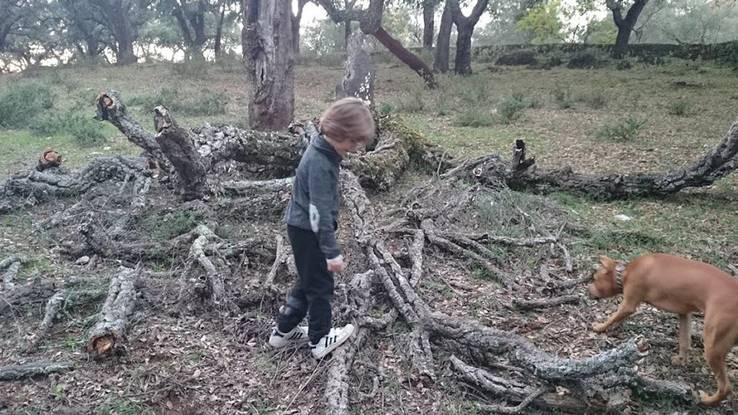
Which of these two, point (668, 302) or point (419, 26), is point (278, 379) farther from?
point (419, 26)

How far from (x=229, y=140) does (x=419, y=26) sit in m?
42.6

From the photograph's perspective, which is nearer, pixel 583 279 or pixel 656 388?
pixel 656 388

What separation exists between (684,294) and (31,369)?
141 inches

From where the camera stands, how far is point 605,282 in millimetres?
3547

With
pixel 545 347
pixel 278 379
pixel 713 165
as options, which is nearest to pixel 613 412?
pixel 545 347

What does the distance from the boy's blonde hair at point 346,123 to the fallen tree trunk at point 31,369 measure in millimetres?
1916

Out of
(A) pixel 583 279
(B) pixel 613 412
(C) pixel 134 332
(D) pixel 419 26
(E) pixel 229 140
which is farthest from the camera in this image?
(D) pixel 419 26

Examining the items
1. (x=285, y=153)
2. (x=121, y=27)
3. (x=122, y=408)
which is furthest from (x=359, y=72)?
(x=121, y=27)

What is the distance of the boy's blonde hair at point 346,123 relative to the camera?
9.44ft

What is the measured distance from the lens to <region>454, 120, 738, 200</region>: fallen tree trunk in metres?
5.84

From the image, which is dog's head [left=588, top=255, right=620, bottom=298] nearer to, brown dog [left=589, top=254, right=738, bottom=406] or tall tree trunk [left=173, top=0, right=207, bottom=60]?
brown dog [left=589, top=254, right=738, bottom=406]

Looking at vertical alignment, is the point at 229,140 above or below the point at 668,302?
above

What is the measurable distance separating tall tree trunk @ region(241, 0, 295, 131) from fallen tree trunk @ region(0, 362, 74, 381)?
5977 mm

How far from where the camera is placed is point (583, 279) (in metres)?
3.98
